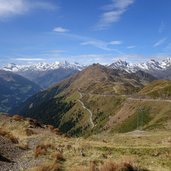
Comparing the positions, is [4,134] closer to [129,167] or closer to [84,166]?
[84,166]

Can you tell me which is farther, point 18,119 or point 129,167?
point 18,119

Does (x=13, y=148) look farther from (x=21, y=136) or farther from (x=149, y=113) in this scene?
(x=149, y=113)

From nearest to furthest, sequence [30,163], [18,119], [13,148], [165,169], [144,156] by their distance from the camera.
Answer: [165,169], [30,163], [144,156], [13,148], [18,119]

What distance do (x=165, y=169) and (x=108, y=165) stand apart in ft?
15.3

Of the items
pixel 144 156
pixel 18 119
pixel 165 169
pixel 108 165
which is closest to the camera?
pixel 108 165

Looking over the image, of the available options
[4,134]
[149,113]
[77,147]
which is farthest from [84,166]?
[149,113]

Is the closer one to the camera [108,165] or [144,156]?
[108,165]

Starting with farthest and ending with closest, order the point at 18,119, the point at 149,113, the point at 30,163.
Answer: the point at 149,113 < the point at 18,119 < the point at 30,163

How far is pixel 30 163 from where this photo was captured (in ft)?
94.2

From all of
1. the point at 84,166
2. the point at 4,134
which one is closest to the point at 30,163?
the point at 84,166

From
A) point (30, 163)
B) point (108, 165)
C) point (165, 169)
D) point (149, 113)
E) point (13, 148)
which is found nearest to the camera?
point (108, 165)

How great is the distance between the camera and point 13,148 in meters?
35.7

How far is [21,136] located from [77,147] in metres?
15.1

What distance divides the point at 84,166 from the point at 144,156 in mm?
7128
